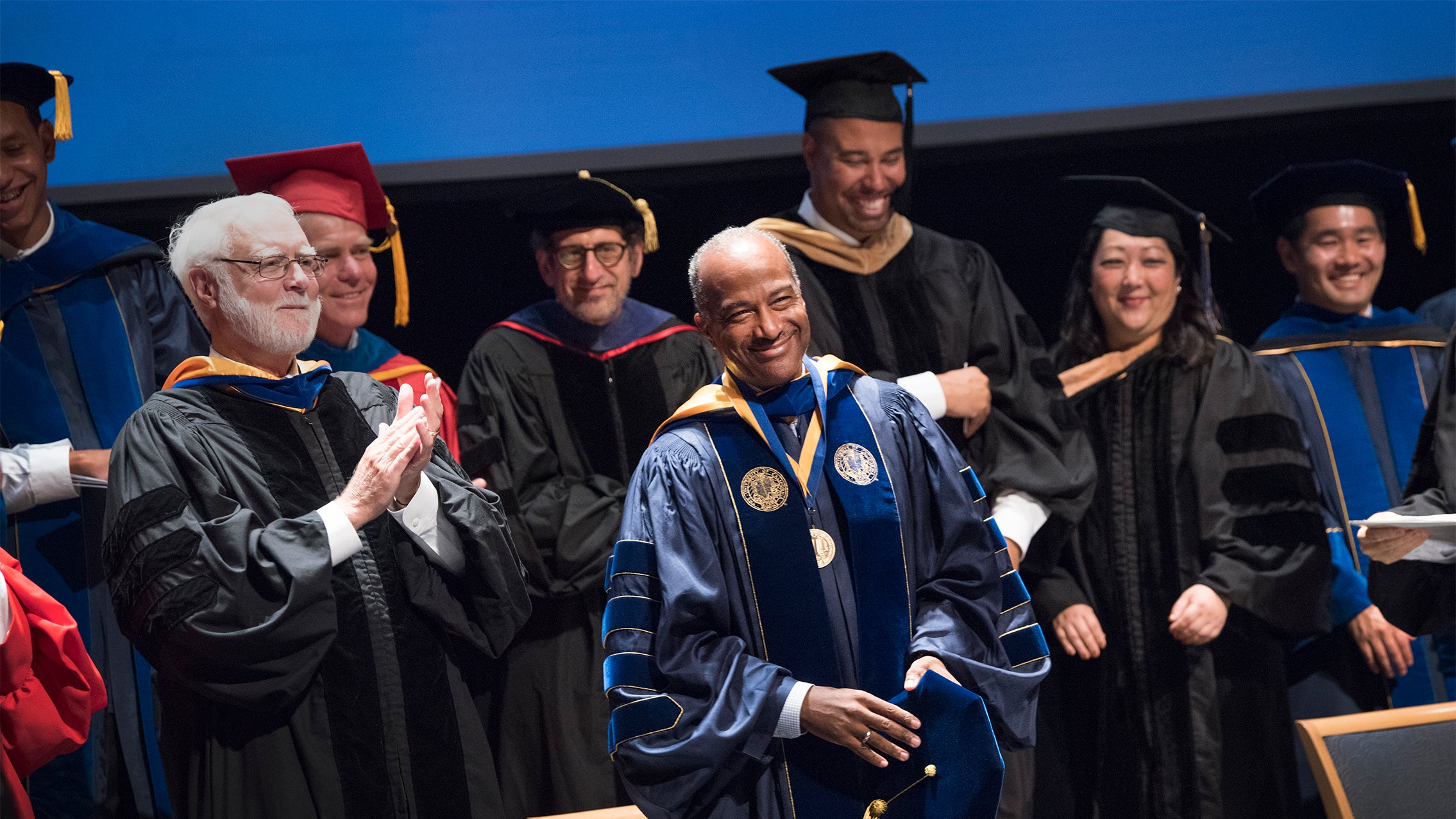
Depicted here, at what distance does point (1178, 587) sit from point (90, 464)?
3027 mm

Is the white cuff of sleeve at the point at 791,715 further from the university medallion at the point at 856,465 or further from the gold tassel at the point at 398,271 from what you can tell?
the gold tassel at the point at 398,271

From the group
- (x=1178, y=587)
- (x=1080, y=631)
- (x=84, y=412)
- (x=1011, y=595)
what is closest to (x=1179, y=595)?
(x=1178, y=587)

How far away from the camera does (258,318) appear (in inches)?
111

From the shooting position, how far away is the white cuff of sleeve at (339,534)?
262 centimetres

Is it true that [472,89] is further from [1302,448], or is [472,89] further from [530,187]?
[1302,448]

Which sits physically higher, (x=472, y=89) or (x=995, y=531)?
(x=472, y=89)

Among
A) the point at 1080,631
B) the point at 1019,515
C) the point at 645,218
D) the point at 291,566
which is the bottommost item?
the point at 1080,631

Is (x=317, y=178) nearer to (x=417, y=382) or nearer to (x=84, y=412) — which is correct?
(x=417, y=382)

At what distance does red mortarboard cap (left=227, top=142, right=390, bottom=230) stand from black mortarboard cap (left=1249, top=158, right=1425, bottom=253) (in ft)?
9.92

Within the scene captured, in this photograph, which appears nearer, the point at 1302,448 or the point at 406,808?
the point at 406,808

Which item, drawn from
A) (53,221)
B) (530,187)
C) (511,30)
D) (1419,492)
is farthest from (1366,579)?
(53,221)

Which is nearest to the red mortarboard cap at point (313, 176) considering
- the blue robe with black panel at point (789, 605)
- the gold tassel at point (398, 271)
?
the gold tassel at point (398, 271)

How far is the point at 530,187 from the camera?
4.16 m

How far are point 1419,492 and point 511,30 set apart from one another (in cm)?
312
